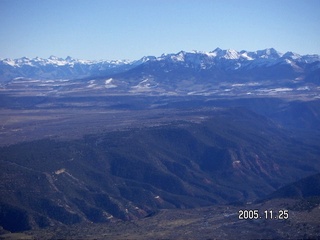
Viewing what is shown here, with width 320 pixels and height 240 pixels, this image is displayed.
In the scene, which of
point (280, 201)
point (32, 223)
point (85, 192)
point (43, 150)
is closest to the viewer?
point (280, 201)

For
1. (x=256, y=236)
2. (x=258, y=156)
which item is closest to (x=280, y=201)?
(x=256, y=236)

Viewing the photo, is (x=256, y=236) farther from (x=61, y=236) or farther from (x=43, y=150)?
(x=43, y=150)

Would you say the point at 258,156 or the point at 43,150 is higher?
the point at 43,150
